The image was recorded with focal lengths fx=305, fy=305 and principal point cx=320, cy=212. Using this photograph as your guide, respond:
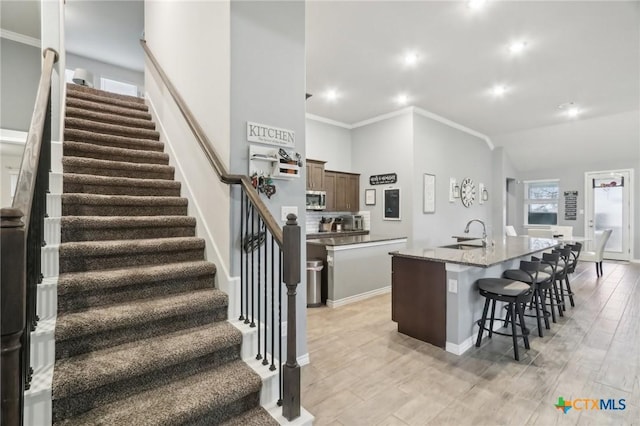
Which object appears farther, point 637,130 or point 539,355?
point 637,130

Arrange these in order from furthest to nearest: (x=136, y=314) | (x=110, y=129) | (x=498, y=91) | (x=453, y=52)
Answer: (x=498, y=91)
(x=453, y=52)
(x=110, y=129)
(x=136, y=314)

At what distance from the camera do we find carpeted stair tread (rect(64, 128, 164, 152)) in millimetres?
3107

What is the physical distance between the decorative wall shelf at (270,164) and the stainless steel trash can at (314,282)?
6.67 feet

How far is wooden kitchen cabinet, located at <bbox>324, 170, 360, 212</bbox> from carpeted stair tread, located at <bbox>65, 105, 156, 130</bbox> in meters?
3.59

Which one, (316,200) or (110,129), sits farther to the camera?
(316,200)

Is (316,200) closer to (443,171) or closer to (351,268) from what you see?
(351,268)

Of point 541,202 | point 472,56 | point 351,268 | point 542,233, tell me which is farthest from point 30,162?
point 541,202

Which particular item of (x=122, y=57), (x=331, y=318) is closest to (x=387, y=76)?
(x=331, y=318)

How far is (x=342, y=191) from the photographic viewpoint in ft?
23.0

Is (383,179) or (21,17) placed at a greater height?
(21,17)

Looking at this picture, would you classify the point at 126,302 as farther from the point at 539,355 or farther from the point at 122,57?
the point at 122,57

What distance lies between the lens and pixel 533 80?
16.9ft

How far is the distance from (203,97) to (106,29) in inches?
170

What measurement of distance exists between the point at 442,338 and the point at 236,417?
7.09 ft
